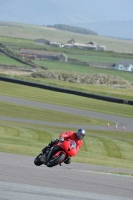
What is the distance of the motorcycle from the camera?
1516 cm

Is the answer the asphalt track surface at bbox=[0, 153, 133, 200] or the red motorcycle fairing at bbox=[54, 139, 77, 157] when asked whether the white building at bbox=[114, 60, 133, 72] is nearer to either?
the red motorcycle fairing at bbox=[54, 139, 77, 157]

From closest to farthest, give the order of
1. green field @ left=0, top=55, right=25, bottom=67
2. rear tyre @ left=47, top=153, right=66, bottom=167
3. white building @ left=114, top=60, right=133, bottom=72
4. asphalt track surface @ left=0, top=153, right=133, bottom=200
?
asphalt track surface @ left=0, top=153, right=133, bottom=200 → rear tyre @ left=47, top=153, right=66, bottom=167 → green field @ left=0, top=55, right=25, bottom=67 → white building @ left=114, top=60, right=133, bottom=72

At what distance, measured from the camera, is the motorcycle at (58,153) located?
1516 centimetres

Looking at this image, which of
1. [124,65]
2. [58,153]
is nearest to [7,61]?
[124,65]

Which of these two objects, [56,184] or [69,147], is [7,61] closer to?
[69,147]

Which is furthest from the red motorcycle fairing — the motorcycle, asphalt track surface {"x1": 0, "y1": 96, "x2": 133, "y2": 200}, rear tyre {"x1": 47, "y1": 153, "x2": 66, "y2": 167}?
asphalt track surface {"x1": 0, "y1": 96, "x2": 133, "y2": 200}

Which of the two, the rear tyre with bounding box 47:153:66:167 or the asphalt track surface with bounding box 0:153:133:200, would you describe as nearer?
the asphalt track surface with bounding box 0:153:133:200

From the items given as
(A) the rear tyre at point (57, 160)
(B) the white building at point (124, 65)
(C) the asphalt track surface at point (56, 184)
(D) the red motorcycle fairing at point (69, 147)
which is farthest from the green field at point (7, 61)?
(C) the asphalt track surface at point (56, 184)

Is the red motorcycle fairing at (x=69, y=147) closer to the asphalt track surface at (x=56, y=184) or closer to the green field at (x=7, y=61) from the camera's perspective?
the asphalt track surface at (x=56, y=184)

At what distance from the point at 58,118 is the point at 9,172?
3356cm

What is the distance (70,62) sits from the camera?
423 feet

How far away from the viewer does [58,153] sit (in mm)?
15367

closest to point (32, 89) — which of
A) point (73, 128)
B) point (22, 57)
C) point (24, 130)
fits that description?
point (73, 128)

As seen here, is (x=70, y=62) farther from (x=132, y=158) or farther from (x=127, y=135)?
(x=132, y=158)
